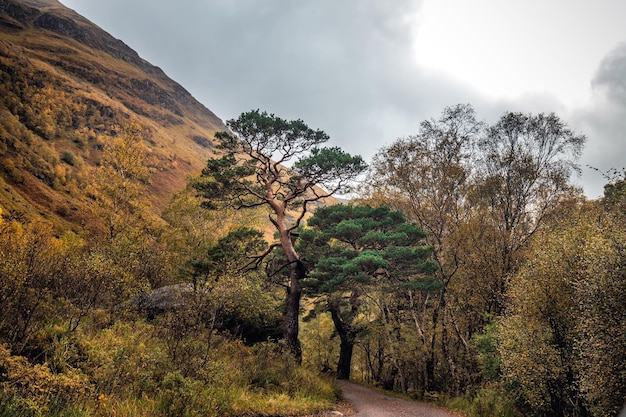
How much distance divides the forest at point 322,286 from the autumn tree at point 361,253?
128 mm

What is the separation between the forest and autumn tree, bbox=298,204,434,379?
13 centimetres

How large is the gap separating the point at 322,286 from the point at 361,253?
9.37ft

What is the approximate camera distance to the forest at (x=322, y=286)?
8.01m

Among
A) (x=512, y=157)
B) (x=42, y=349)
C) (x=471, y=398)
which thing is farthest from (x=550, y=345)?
(x=42, y=349)

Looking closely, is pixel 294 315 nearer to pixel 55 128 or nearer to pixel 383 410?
pixel 383 410

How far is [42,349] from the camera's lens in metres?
7.80

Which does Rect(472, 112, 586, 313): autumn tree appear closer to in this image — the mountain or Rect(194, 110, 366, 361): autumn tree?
Rect(194, 110, 366, 361): autumn tree

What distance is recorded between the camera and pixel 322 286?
18.1 m

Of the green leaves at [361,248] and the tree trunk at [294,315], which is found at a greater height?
the green leaves at [361,248]

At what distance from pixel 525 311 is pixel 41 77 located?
121 meters

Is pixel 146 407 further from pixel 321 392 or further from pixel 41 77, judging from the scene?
pixel 41 77

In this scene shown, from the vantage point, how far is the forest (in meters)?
8.01

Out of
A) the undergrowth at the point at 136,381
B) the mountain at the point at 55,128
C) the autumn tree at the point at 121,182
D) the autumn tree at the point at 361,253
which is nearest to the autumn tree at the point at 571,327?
the autumn tree at the point at 361,253

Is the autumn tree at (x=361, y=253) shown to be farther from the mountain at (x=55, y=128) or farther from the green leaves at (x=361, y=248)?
the mountain at (x=55, y=128)
